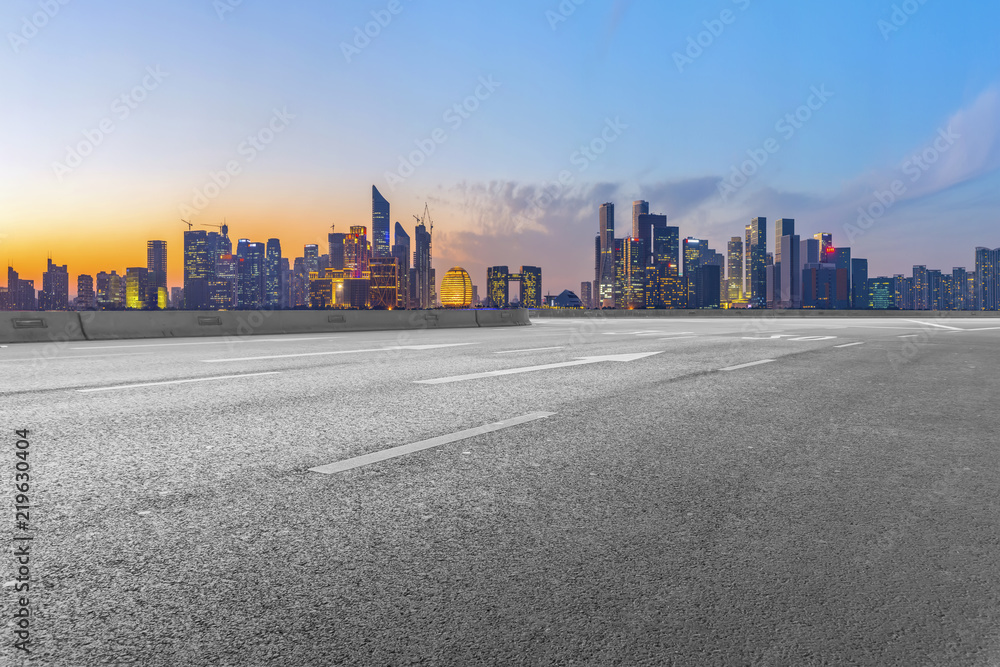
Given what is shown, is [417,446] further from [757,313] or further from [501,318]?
[757,313]

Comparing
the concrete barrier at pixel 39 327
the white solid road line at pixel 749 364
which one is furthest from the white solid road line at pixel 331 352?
the concrete barrier at pixel 39 327

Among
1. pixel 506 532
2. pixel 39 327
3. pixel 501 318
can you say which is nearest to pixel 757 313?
pixel 501 318

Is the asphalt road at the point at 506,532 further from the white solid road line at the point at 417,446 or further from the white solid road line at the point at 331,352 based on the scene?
the white solid road line at the point at 331,352

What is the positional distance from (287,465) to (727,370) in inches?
299

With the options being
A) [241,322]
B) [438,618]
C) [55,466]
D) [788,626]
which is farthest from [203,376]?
[241,322]

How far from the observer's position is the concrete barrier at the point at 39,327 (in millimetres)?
16406

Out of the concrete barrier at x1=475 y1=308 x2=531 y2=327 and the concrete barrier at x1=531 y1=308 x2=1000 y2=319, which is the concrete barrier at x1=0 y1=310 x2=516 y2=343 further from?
the concrete barrier at x1=531 y1=308 x2=1000 y2=319

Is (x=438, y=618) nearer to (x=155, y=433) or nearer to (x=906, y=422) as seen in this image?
(x=155, y=433)

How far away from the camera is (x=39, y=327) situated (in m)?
16.8

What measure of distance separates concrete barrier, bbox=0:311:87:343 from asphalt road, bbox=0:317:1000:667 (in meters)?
11.4

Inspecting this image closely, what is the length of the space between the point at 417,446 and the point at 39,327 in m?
15.8

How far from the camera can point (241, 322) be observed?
68.7 ft

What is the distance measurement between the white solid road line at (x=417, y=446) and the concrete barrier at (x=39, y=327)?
596 inches

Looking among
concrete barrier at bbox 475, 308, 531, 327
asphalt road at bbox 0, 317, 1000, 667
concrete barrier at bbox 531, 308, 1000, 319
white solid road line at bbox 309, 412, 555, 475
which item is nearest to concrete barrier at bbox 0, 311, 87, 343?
asphalt road at bbox 0, 317, 1000, 667
